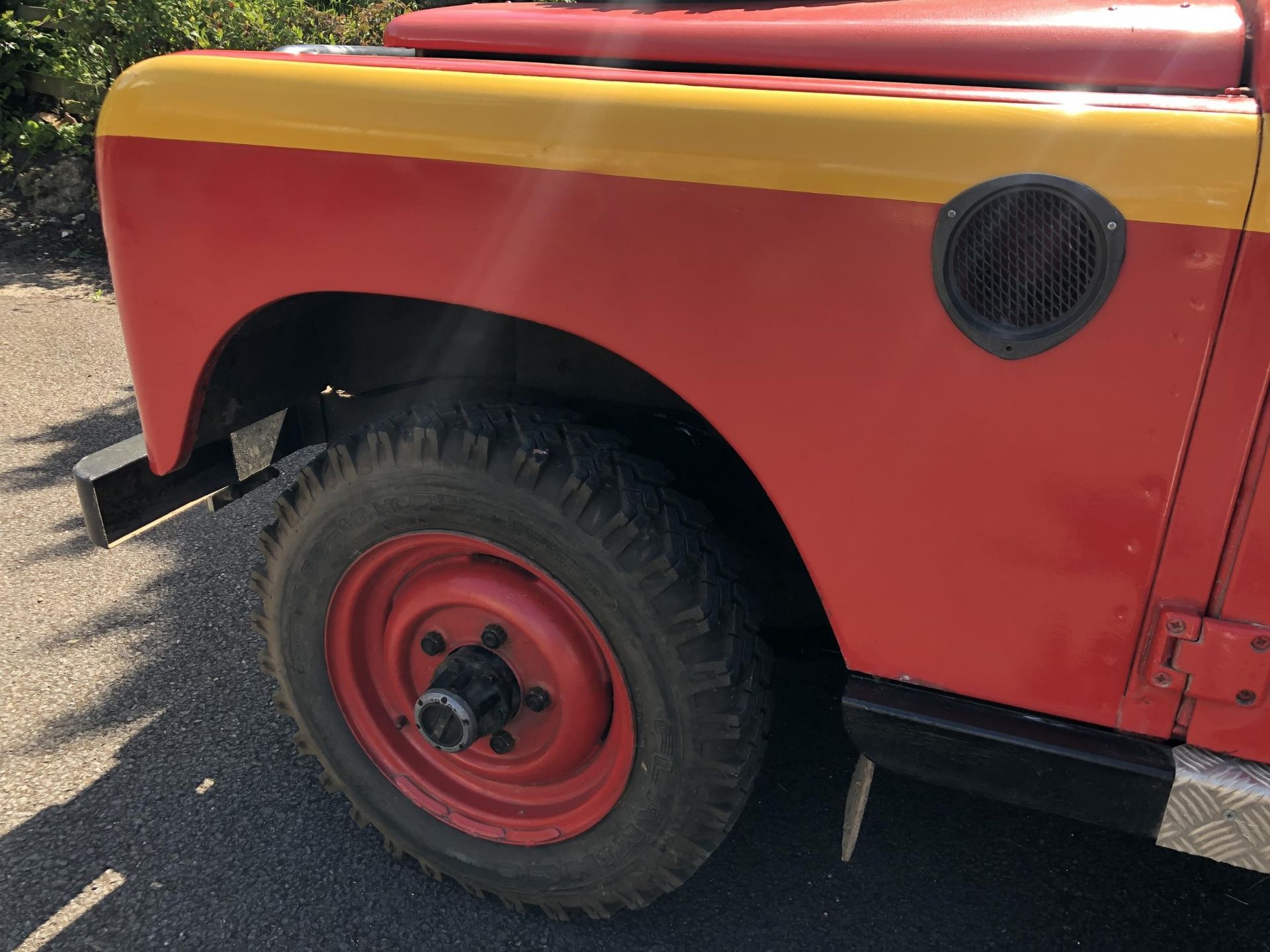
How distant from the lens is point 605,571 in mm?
1609

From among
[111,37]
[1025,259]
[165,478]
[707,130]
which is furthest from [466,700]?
[111,37]

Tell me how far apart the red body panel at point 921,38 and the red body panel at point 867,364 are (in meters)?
0.38

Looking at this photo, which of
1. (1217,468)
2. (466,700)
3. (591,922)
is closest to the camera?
(1217,468)

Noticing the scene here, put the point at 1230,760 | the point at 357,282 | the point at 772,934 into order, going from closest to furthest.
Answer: the point at 1230,760, the point at 357,282, the point at 772,934

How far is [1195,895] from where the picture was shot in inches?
78.3

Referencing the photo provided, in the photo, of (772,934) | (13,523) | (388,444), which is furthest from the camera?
(13,523)

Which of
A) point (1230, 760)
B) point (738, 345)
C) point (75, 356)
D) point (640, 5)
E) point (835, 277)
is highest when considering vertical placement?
point (640, 5)

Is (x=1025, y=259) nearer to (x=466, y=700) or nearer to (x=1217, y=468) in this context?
(x=1217, y=468)

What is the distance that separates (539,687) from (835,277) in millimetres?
965

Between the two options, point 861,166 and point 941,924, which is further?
point 941,924

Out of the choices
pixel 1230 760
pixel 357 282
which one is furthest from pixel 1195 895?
pixel 357 282

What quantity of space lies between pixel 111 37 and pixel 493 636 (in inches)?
303

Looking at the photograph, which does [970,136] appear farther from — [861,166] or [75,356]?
[75,356]

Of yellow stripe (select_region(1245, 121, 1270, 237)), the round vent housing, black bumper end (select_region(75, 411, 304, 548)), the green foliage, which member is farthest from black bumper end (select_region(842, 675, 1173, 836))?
the green foliage
